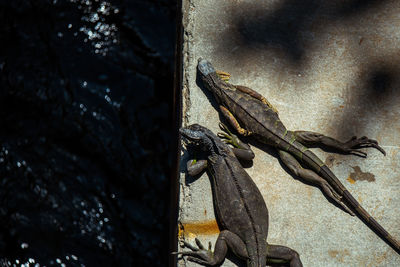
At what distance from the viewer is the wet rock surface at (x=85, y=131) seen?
18.4 ft

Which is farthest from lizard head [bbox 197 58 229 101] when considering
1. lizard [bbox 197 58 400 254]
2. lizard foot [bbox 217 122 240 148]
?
lizard foot [bbox 217 122 240 148]

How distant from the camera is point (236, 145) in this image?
15.1 feet

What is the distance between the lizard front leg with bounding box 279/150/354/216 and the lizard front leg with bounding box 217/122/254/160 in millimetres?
308

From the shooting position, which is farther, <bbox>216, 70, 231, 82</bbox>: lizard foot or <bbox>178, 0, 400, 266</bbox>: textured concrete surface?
<bbox>216, 70, 231, 82</bbox>: lizard foot

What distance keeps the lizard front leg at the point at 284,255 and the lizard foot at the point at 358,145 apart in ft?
3.59

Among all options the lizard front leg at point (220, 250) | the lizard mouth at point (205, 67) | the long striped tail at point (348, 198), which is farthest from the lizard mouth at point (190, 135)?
the long striped tail at point (348, 198)

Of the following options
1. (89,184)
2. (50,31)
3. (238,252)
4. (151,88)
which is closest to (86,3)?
(50,31)

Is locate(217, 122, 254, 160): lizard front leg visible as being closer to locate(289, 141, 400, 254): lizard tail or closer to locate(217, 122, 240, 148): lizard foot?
locate(217, 122, 240, 148): lizard foot

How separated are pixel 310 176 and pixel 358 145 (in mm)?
554

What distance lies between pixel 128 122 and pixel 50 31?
1.66m

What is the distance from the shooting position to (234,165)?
444 centimetres

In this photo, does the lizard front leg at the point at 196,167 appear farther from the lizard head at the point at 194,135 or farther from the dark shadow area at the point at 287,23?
the dark shadow area at the point at 287,23

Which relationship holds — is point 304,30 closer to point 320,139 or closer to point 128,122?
point 320,139

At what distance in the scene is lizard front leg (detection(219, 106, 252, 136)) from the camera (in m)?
4.62
